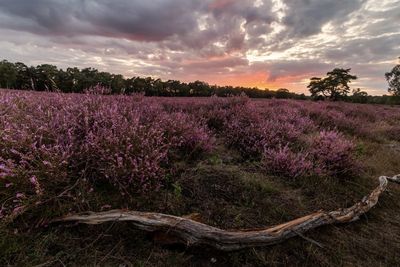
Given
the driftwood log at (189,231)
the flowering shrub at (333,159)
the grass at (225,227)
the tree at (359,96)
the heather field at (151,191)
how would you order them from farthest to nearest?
the tree at (359,96) < the flowering shrub at (333,159) < the driftwood log at (189,231) < the heather field at (151,191) < the grass at (225,227)

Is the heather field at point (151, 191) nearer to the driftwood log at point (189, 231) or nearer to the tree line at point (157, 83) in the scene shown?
the driftwood log at point (189, 231)

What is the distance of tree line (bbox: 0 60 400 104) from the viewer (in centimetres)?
2903

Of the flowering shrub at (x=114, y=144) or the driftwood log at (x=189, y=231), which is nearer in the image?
the driftwood log at (x=189, y=231)

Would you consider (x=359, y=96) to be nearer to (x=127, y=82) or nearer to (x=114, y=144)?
(x=127, y=82)

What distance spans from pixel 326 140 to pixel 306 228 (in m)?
2.46

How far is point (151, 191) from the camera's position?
271 centimetres

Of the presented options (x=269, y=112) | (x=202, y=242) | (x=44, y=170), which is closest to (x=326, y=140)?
(x=269, y=112)

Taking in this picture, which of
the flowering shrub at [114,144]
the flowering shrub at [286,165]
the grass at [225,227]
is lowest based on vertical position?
the grass at [225,227]

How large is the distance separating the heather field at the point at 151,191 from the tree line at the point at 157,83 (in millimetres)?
18328

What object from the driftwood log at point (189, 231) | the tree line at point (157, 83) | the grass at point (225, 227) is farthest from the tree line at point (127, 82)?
the driftwood log at point (189, 231)

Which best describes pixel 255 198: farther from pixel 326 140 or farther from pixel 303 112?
pixel 303 112

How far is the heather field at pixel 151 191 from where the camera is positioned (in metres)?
2.06

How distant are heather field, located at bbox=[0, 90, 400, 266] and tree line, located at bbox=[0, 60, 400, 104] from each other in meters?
18.3

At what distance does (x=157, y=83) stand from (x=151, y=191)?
30355 millimetres
